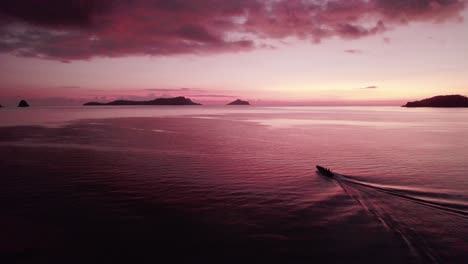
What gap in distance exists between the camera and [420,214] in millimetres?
14797

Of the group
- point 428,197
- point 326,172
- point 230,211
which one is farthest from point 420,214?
point 230,211

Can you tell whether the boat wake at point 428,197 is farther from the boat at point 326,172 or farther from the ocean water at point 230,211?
the boat at point 326,172

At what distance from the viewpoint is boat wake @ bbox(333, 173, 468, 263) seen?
38.3ft

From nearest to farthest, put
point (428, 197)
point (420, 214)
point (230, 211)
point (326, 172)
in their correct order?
1. point (420, 214)
2. point (230, 211)
3. point (428, 197)
4. point (326, 172)

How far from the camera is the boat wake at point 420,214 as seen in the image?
1167cm

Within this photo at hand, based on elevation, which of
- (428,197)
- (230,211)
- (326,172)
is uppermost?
(326,172)

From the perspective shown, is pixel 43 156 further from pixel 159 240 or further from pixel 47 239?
pixel 159 240

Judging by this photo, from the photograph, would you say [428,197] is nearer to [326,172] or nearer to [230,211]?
[326,172]

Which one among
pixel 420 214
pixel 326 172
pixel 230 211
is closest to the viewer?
pixel 420 214

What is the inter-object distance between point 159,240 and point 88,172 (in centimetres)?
1536

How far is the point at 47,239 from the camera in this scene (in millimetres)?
12297

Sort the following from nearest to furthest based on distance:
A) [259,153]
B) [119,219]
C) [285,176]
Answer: [119,219]
[285,176]
[259,153]

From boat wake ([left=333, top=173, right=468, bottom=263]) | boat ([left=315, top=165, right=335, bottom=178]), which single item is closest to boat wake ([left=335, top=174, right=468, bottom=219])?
boat wake ([left=333, top=173, right=468, bottom=263])

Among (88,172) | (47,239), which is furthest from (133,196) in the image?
(88,172)
